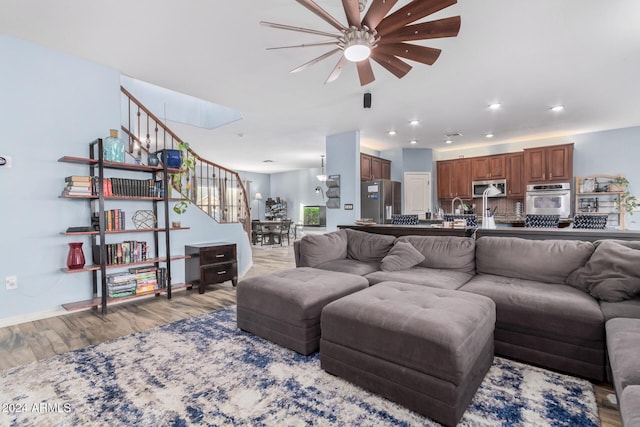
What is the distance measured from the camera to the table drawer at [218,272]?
403 centimetres

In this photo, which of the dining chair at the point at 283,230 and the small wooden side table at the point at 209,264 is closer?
the small wooden side table at the point at 209,264

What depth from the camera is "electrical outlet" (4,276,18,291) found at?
2912 mm

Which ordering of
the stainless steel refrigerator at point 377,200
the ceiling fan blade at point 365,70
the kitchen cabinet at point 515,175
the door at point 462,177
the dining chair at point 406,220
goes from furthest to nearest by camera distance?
the door at point 462,177 < the kitchen cabinet at point 515,175 < the stainless steel refrigerator at point 377,200 < the dining chair at point 406,220 < the ceiling fan blade at point 365,70

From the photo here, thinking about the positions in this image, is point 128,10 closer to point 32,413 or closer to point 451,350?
point 32,413

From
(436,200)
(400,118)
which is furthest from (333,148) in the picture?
(436,200)

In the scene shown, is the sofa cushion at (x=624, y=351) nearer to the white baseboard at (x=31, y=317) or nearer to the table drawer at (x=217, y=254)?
the table drawer at (x=217, y=254)

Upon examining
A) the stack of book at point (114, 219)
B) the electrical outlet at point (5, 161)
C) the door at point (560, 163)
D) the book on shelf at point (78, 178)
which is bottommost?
the stack of book at point (114, 219)

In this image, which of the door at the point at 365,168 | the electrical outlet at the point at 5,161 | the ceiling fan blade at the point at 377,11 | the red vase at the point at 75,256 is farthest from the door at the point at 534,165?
the electrical outlet at the point at 5,161

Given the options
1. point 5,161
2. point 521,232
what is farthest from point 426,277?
point 5,161

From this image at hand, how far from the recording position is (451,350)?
148cm

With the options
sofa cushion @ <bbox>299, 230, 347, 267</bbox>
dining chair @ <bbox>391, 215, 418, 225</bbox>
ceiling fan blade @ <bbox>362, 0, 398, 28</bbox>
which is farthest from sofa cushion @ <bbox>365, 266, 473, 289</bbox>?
ceiling fan blade @ <bbox>362, 0, 398, 28</bbox>

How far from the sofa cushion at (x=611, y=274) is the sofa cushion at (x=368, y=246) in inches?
66.3

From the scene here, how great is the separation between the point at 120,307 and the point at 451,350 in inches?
140

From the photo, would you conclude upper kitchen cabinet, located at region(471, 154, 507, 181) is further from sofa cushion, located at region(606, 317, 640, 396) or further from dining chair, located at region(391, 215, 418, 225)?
sofa cushion, located at region(606, 317, 640, 396)
